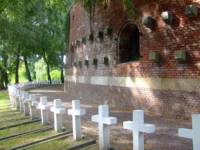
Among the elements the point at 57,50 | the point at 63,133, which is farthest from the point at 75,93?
the point at 57,50

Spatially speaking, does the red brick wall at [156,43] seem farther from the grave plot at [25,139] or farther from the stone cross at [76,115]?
the grave plot at [25,139]

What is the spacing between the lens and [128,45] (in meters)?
Result: 16.7

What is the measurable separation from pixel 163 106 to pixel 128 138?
395cm

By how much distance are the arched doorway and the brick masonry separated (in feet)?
0.48

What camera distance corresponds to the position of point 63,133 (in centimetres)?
1017

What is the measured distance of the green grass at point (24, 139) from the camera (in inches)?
381

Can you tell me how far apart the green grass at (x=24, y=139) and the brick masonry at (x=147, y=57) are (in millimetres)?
4067

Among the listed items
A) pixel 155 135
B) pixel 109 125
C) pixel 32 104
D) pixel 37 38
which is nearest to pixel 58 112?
pixel 155 135

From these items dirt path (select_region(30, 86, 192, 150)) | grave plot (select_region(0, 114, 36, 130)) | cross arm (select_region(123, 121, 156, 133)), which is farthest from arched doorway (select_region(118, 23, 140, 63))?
cross arm (select_region(123, 121, 156, 133))

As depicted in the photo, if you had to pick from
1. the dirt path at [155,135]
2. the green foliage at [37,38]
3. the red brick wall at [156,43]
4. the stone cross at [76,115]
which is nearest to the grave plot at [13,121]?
the dirt path at [155,135]

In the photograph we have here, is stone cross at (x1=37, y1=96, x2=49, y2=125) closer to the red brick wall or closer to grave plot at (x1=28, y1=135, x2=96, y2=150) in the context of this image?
grave plot at (x1=28, y1=135, x2=96, y2=150)

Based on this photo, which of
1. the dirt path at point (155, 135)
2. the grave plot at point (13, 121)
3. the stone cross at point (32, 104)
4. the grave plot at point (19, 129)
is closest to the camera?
the dirt path at point (155, 135)

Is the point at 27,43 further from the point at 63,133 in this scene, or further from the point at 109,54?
the point at 63,133

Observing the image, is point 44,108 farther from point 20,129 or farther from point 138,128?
point 138,128
